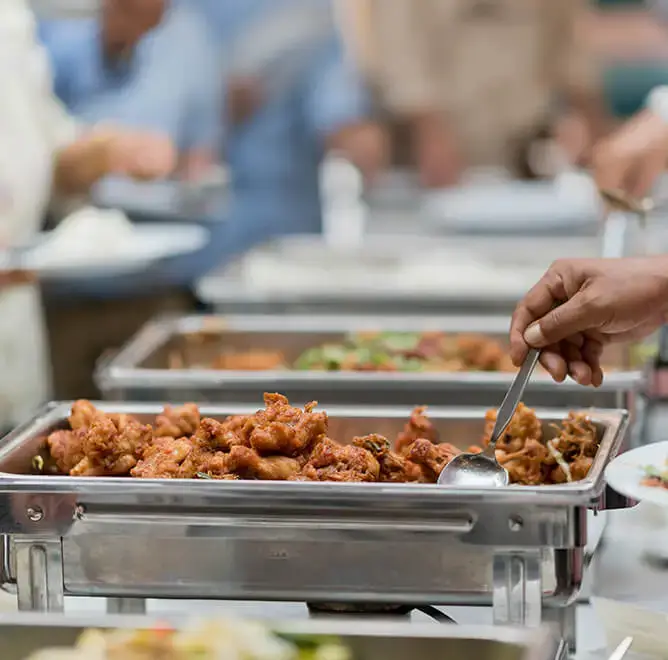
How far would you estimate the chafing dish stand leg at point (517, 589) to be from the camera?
4.88ft

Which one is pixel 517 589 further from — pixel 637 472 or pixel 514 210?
pixel 514 210

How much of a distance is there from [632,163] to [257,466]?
166 centimetres

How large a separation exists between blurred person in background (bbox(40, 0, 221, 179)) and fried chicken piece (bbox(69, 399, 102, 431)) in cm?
241

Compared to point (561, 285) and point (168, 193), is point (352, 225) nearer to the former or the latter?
point (168, 193)

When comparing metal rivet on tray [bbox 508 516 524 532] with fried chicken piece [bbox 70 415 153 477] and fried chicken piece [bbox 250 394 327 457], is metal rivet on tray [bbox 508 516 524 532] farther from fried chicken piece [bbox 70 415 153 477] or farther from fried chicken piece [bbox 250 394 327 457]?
fried chicken piece [bbox 70 415 153 477]

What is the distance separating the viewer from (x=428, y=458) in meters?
1.69

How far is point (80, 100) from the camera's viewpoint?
13.6 ft

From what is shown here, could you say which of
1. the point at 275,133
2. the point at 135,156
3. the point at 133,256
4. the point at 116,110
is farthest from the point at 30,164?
the point at 275,133

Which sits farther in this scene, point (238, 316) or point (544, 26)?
point (544, 26)

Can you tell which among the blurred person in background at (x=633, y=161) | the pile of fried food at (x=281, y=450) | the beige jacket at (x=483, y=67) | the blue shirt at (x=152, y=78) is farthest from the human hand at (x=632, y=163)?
the beige jacket at (x=483, y=67)

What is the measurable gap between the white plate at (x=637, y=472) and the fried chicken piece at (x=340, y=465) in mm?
283

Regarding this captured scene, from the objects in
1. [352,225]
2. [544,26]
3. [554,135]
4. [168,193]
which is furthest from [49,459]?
[544,26]

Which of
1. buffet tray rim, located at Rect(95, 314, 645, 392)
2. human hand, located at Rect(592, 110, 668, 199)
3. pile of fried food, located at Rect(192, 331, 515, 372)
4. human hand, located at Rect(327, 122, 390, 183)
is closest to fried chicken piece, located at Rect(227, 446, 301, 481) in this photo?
buffet tray rim, located at Rect(95, 314, 645, 392)

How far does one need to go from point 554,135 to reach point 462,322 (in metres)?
4.55
